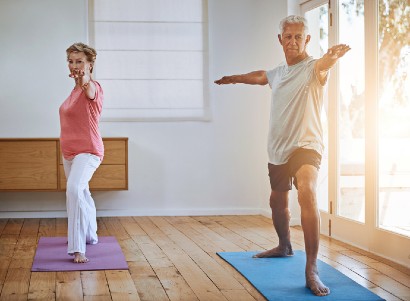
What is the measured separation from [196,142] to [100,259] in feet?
9.23

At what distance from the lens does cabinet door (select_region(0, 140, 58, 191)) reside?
22.1 ft

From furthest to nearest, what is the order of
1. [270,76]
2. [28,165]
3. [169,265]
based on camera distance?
[28,165]
[169,265]
[270,76]

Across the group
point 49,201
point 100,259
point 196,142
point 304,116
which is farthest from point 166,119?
point 304,116

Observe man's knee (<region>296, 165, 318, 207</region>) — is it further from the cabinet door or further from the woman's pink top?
the cabinet door

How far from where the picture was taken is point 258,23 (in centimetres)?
727

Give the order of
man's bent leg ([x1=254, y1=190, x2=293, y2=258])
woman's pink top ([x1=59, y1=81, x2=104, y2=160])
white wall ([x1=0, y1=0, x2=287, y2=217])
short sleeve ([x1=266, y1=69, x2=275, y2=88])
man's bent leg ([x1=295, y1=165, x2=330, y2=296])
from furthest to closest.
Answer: white wall ([x1=0, y1=0, x2=287, y2=217]) < woman's pink top ([x1=59, y1=81, x2=104, y2=160]) < man's bent leg ([x1=254, y1=190, x2=293, y2=258]) < short sleeve ([x1=266, y1=69, x2=275, y2=88]) < man's bent leg ([x1=295, y1=165, x2=330, y2=296])

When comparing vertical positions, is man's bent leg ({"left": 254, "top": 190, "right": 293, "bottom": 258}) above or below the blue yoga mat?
above

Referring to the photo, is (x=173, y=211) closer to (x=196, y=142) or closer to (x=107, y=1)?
(x=196, y=142)

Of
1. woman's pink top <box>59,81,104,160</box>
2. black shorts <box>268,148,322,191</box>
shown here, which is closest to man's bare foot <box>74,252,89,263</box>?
woman's pink top <box>59,81,104,160</box>

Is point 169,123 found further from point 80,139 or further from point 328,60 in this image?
point 328,60

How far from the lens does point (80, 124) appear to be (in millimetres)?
4777

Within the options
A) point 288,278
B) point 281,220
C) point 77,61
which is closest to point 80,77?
point 77,61

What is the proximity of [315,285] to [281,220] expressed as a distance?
0.94m

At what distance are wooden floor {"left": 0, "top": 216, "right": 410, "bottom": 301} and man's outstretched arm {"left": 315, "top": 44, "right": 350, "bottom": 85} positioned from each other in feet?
3.79
